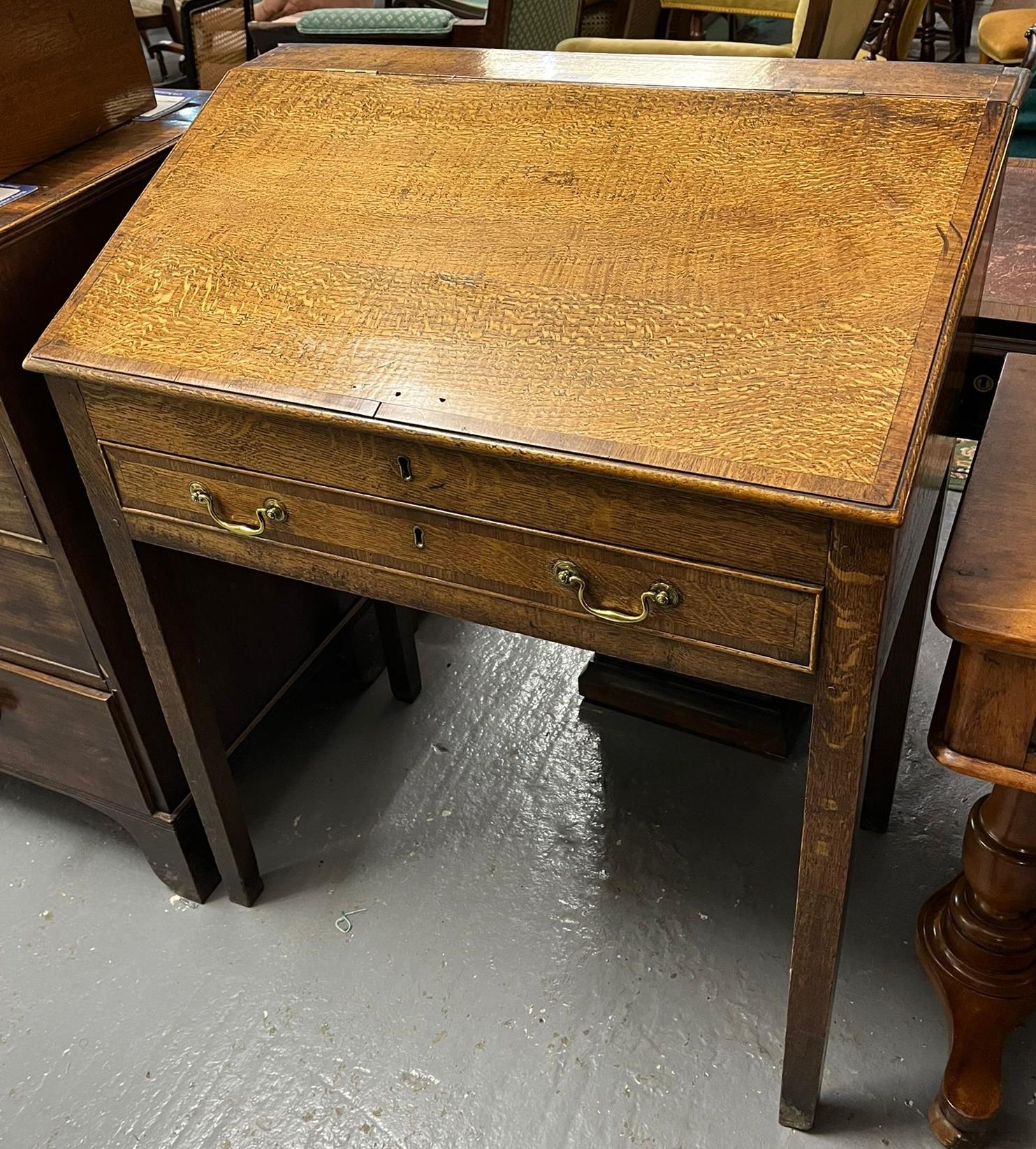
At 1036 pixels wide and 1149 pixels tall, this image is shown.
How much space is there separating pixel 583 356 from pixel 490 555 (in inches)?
9.2

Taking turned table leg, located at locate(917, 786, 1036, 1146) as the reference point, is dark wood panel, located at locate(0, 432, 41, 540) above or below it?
above

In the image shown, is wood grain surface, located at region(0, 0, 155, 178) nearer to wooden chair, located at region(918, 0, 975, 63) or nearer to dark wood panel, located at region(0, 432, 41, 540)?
dark wood panel, located at region(0, 432, 41, 540)

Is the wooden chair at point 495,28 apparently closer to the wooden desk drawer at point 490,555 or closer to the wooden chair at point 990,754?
the wooden desk drawer at point 490,555

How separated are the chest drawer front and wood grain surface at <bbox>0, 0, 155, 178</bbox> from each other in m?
0.46

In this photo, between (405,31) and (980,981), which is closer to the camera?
(980,981)

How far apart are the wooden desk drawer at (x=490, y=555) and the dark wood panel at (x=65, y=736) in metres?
0.44

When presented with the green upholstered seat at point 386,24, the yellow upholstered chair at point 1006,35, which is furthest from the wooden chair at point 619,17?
the yellow upholstered chair at point 1006,35

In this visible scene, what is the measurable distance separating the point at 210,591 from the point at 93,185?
2.00ft

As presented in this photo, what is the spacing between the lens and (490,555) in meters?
1.15

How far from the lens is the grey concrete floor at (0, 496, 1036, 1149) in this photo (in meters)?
1.49

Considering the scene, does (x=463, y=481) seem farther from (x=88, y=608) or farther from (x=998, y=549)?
(x=88, y=608)

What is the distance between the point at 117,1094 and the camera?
1.54m

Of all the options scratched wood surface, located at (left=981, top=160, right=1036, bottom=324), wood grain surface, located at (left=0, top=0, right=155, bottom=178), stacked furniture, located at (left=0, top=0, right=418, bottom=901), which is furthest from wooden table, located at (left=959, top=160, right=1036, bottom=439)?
wood grain surface, located at (left=0, top=0, right=155, bottom=178)

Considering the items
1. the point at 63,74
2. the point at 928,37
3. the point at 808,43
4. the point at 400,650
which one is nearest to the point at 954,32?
the point at 928,37
